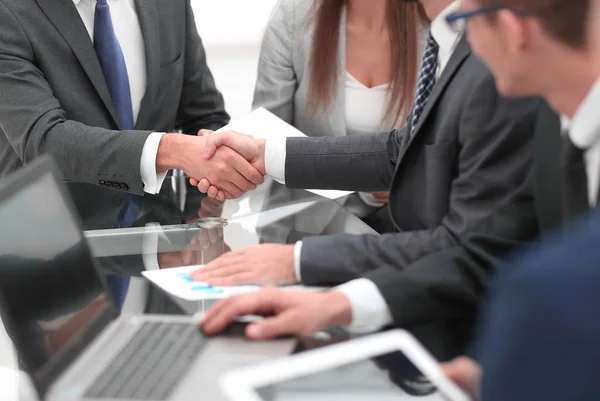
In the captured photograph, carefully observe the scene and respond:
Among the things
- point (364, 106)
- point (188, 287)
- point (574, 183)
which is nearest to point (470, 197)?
point (574, 183)

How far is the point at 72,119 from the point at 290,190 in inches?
23.4

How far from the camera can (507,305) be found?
58 cm

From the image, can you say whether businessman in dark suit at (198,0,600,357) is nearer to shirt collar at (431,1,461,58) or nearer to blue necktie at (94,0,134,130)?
shirt collar at (431,1,461,58)

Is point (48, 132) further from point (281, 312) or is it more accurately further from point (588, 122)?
point (588, 122)

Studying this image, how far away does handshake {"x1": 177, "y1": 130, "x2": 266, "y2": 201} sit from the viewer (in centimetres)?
179

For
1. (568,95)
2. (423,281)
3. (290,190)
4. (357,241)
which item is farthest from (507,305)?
(290,190)

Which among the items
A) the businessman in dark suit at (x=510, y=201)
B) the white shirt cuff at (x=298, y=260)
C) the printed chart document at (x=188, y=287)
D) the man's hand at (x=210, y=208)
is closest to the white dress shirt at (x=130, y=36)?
the man's hand at (x=210, y=208)

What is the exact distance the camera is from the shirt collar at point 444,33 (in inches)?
53.0

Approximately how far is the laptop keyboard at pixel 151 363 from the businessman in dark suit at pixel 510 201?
0.16 ft

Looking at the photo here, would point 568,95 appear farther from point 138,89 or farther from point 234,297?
point 138,89

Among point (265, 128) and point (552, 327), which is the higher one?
point (552, 327)

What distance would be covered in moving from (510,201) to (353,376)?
0.42m

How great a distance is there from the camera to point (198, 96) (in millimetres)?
2314

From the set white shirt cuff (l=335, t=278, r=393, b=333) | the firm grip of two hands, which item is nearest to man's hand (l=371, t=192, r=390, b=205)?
the firm grip of two hands
